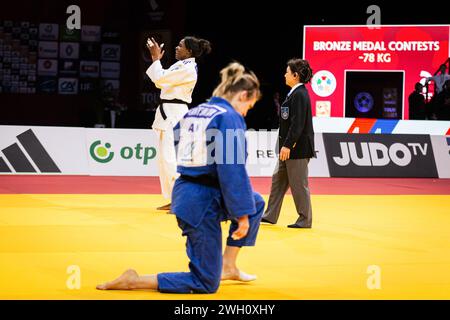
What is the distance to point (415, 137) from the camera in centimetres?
1602

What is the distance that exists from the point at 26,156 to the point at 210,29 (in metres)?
10.9

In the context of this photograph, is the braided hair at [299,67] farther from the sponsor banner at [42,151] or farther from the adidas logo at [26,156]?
the adidas logo at [26,156]

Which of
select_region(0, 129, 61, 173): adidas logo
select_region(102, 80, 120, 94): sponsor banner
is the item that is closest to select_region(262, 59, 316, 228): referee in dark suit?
select_region(0, 129, 61, 173): adidas logo

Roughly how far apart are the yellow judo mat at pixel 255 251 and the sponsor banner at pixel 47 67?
1129 cm

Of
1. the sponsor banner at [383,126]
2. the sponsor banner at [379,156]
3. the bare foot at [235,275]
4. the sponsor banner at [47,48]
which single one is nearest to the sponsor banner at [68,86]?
the sponsor banner at [47,48]

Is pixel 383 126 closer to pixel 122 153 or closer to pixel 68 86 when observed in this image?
pixel 122 153

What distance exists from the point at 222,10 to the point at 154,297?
19728mm

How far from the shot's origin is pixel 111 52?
22.5m

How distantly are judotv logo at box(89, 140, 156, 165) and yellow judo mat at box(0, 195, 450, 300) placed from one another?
385 centimetres

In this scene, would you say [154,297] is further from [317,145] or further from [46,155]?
[317,145]

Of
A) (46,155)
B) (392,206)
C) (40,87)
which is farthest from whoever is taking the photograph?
(40,87)

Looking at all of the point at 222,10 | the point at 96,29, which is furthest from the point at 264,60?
the point at 96,29
